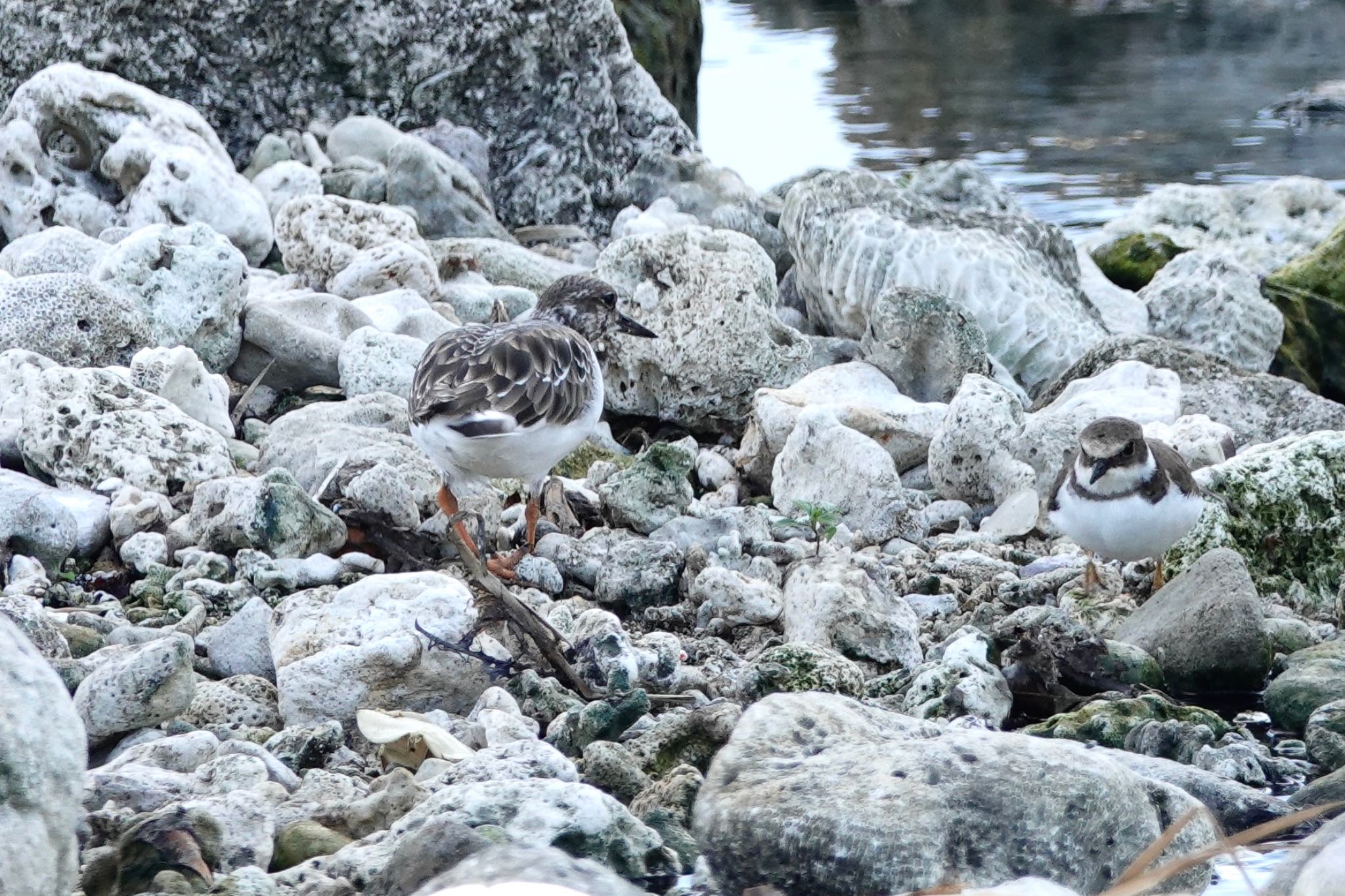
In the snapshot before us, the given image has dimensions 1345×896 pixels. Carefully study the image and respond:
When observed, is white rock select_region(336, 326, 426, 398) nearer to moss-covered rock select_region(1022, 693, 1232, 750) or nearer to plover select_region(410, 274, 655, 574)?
plover select_region(410, 274, 655, 574)

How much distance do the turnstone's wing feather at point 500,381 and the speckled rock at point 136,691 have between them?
159 cm

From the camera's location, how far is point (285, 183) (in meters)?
10.1

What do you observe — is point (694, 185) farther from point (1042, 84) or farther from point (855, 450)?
point (1042, 84)

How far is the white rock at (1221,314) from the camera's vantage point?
9.66 meters

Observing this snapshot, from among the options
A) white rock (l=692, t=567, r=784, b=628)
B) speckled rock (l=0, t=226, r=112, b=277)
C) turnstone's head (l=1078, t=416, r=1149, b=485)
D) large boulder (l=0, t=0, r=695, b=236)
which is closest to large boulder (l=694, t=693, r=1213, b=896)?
white rock (l=692, t=567, r=784, b=628)

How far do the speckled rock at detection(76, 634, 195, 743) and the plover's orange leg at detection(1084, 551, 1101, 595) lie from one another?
3.06 meters

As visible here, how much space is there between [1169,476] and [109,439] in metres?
3.68

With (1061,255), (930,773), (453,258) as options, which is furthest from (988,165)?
(930,773)

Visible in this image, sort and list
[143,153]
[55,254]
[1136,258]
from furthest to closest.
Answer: [1136,258] < [143,153] < [55,254]

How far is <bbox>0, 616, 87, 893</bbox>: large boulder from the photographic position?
10.2ft

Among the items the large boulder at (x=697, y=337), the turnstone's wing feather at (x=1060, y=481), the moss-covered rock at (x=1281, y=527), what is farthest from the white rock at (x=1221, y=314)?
the turnstone's wing feather at (x=1060, y=481)

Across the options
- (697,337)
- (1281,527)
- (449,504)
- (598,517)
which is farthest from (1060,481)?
(697,337)

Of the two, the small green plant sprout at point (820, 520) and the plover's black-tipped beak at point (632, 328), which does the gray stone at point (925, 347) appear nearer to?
the plover's black-tipped beak at point (632, 328)

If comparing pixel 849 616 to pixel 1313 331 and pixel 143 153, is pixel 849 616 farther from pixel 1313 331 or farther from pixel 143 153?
pixel 1313 331
